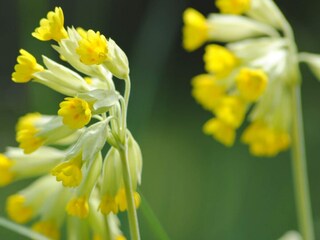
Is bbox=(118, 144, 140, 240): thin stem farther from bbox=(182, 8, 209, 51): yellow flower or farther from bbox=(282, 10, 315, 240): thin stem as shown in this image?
bbox=(182, 8, 209, 51): yellow flower

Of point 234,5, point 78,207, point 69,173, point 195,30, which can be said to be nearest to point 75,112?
point 69,173

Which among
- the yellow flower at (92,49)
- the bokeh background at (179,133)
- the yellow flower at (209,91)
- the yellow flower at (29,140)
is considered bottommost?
the bokeh background at (179,133)

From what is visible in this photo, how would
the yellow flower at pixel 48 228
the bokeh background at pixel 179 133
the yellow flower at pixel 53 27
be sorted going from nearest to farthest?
the yellow flower at pixel 53 27, the yellow flower at pixel 48 228, the bokeh background at pixel 179 133

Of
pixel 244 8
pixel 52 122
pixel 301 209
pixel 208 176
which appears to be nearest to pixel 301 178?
pixel 301 209

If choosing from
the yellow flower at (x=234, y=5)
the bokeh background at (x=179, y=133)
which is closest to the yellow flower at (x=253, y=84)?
the yellow flower at (x=234, y=5)

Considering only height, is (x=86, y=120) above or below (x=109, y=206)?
above

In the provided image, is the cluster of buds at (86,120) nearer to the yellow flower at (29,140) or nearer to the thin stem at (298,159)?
the yellow flower at (29,140)

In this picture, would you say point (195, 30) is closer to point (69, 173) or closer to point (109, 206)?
point (109, 206)
